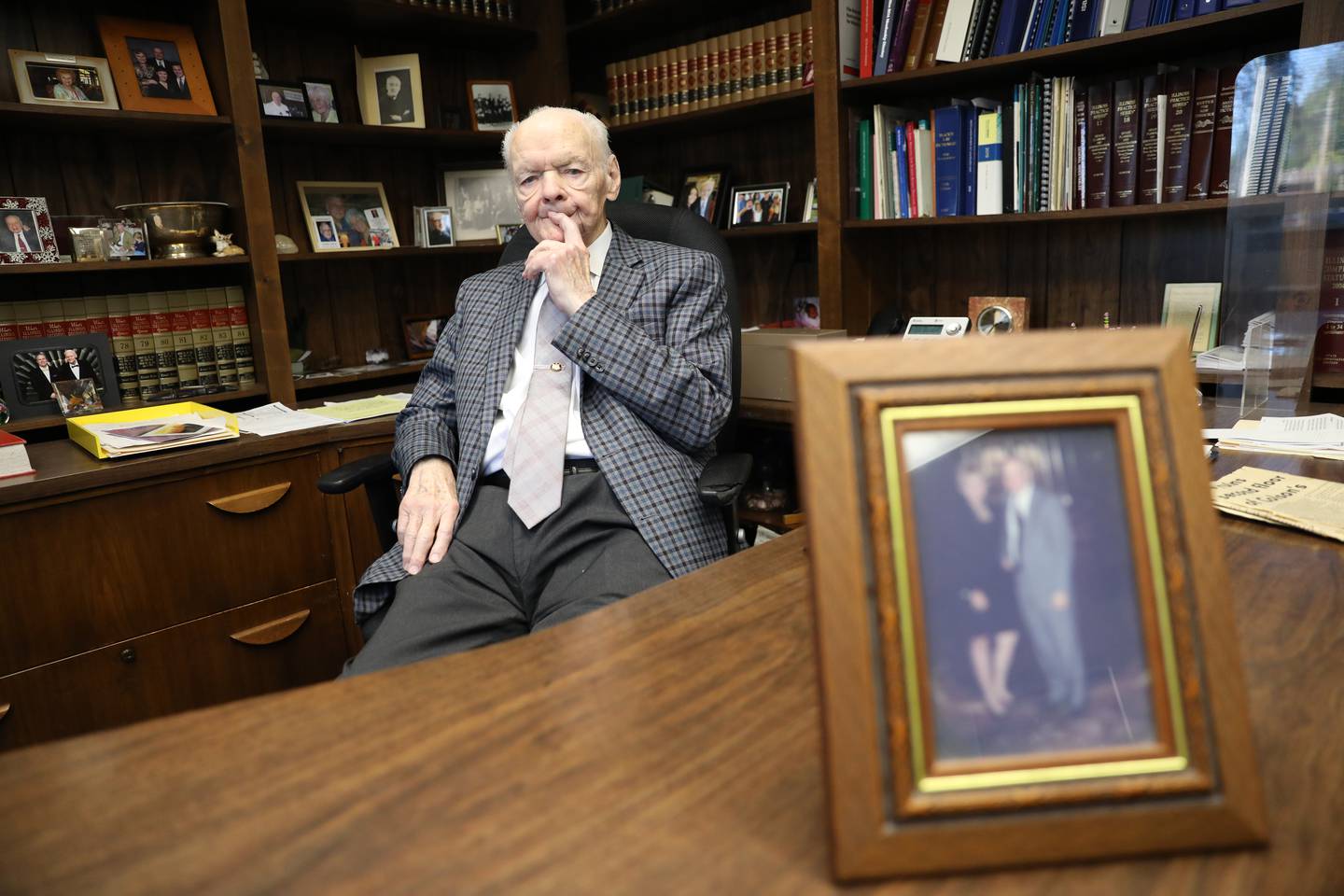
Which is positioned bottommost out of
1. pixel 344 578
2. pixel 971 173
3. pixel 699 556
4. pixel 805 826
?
pixel 344 578

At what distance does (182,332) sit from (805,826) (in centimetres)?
248

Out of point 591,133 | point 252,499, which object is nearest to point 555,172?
point 591,133

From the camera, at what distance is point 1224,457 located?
1391mm

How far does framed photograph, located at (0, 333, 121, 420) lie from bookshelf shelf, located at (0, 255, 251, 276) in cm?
18

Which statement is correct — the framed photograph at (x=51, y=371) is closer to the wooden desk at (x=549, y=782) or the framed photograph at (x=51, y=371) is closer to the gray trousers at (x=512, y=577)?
the gray trousers at (x=512, y=577)

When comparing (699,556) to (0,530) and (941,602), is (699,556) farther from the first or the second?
(0,530)

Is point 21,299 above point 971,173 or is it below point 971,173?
below

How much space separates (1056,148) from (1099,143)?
10cm

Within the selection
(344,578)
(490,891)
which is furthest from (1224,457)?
(344,578)

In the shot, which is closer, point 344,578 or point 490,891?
point 490,891

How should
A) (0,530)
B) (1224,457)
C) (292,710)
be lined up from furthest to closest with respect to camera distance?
(0,530) < (1224,457) < (292,710)

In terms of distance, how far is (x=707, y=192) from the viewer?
10.1 feet

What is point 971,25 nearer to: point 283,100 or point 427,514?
point 427,514

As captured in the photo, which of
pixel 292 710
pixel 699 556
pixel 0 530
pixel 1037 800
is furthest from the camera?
pixel 0 530
